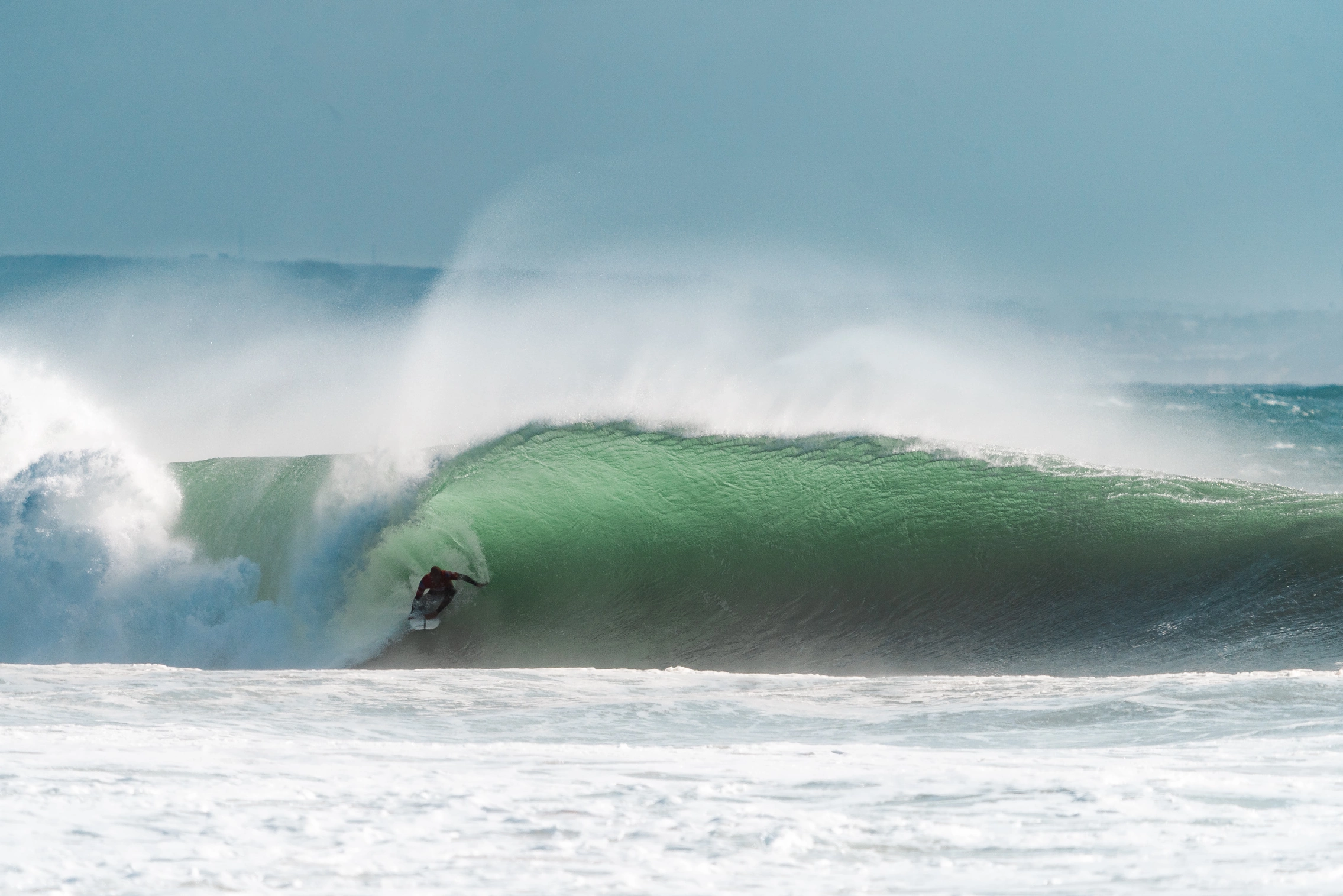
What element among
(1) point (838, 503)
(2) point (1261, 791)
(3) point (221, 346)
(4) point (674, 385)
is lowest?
(2) point (1261, 791)

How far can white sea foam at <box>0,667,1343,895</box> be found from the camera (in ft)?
7.47

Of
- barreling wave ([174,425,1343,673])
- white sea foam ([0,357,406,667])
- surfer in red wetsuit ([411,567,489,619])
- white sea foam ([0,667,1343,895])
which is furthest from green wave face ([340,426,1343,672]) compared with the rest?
white sea foam ([0,667,1343,895])

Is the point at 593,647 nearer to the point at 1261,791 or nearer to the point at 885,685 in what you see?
the point at 885,685

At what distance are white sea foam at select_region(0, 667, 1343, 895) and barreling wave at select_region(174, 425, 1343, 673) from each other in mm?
2038

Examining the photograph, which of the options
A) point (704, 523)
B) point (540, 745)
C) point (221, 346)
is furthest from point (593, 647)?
point (221, 346)

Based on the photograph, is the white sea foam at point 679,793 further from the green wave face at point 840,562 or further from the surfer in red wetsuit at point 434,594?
the surfer in red wetsuit at point 434,594

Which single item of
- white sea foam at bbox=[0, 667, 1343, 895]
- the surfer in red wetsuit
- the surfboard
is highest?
the surfer in red wetsuit

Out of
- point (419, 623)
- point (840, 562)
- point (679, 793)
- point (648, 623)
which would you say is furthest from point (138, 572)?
point (679, 793)

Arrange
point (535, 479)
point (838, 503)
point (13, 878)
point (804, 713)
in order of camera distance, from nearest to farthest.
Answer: point (13, 878) → point (804, 713) → point (838, 503) → point (535, 479)

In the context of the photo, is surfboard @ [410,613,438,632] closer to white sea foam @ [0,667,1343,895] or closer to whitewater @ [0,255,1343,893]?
whitewater @ [0,255,1343,893]

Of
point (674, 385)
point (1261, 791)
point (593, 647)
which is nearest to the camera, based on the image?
point (1261, 791)

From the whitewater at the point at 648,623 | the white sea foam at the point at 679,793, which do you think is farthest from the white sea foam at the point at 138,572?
the white sea foam at the point at 679,793

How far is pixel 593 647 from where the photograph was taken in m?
7.95

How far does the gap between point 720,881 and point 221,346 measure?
1613 centimetres
